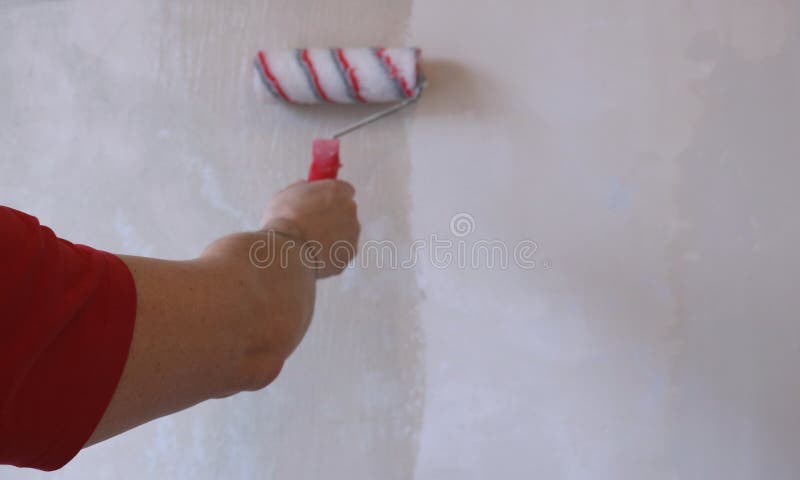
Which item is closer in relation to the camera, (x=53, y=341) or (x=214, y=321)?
(x=53, y=341)

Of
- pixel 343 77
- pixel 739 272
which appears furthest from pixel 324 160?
pixel 739 272

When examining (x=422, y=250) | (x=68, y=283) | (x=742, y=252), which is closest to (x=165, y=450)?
(x=422, y=250)

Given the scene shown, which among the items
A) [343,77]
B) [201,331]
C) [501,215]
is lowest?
[201,331]

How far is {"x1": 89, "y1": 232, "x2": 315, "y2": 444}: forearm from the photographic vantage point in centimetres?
56

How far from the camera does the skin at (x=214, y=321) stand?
0.56 m

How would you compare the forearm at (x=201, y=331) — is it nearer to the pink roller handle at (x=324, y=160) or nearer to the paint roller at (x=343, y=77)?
the pink roller handle at (x=324, y=160)

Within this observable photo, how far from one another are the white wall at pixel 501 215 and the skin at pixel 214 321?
0.27 m

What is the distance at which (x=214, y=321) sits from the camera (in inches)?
24.1

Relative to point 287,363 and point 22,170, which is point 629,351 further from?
point 22,170

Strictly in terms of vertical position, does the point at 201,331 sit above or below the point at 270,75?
below

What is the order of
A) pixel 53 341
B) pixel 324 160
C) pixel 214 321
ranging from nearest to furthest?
pixel 53 341, pixel 214 321, pixel 324 160

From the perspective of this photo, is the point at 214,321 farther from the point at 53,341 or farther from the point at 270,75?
the point at 270,75

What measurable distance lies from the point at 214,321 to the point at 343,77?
0.48 metres

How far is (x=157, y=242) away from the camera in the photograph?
109 centimetres
